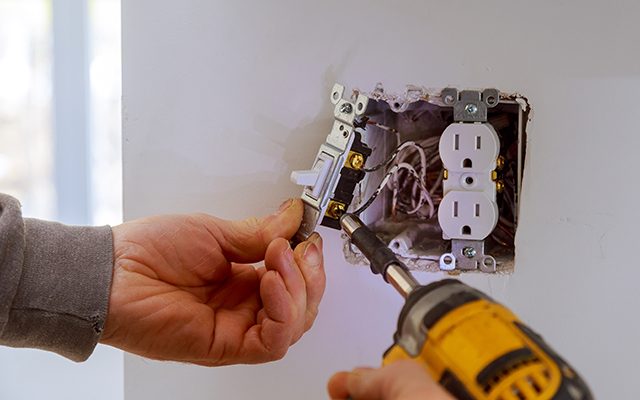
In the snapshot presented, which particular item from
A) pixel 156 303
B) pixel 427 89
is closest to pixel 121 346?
pixel 156 303

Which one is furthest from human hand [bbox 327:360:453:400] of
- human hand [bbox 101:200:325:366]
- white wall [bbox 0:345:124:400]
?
white wall [bbox 0:345:124:400]

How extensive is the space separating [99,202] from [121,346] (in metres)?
0.75

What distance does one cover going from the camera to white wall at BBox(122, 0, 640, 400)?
70 cm

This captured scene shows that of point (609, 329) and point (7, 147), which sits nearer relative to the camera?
point (609, 329)

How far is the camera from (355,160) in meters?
0.73

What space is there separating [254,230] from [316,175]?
0.11 meters

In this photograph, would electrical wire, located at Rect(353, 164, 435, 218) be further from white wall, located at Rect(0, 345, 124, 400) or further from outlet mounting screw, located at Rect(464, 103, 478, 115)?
white wall, located at Rect(0, 345, 124, 400)

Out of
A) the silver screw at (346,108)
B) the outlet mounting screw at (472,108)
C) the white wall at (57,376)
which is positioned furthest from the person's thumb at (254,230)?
the white wall at (57,376)

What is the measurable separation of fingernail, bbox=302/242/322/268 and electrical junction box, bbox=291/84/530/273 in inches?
1.1

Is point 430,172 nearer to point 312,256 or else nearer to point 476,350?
point 312,256

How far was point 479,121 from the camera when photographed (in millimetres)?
719

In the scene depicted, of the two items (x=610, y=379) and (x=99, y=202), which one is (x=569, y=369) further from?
(x=99, y=202)

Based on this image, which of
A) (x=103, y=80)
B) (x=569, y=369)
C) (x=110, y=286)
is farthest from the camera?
(x=103, y=80)

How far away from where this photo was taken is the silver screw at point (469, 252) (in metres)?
0.74
